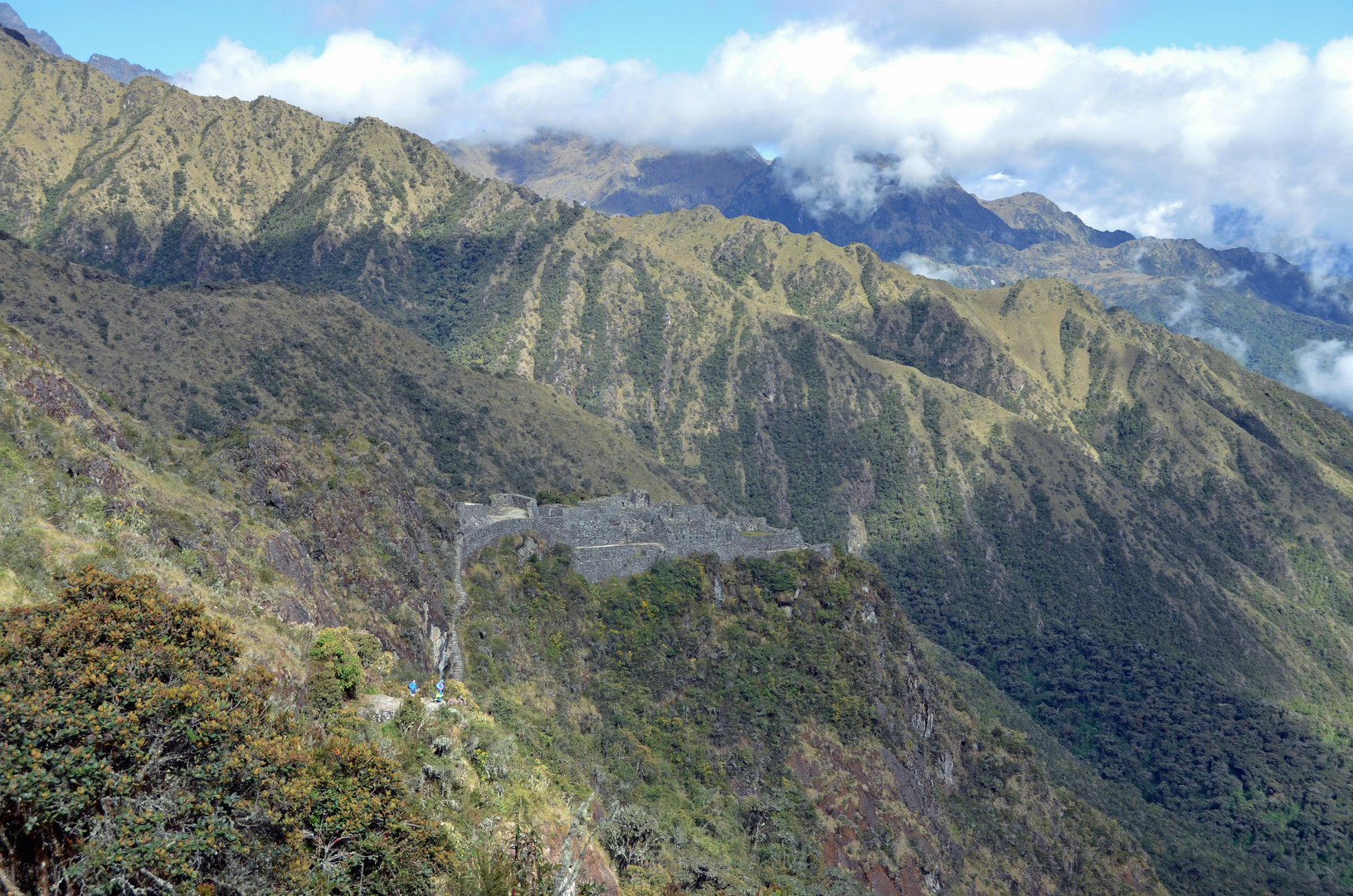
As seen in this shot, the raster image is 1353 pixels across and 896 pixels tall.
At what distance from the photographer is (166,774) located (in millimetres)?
20438

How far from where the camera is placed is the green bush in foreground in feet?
60.3

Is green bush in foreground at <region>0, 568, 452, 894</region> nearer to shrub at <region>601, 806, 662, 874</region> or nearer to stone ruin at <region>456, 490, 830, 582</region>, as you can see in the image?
shrub at <region>601, 806, 662, 874</region>

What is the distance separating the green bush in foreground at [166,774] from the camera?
18375 mm

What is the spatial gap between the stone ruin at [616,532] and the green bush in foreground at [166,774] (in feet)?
129

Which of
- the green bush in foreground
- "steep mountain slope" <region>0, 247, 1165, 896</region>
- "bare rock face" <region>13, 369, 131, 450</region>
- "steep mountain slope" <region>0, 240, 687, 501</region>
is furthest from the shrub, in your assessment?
"steep mountain slope" <region>0, 240, 687, 501</region>

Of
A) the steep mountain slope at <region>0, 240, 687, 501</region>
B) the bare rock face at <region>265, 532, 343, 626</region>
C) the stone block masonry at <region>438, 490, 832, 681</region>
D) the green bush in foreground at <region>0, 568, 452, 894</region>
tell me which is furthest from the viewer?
the steep mountain slope at <region>0, 240, 687, 501</region>

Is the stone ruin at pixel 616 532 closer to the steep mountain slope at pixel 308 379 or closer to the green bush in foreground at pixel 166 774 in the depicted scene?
the steep mountain slope at pixel 308 379

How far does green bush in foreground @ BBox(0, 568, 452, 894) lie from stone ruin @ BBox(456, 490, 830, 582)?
39235 millimetres

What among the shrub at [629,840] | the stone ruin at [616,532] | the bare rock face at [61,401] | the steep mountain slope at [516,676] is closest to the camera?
the steep mountain slope at [516,676]

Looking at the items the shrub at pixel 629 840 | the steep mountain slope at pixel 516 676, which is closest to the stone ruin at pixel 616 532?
the steep mountain slope at pixel 516 676

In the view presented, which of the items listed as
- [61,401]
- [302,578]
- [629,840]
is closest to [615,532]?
[302,578]

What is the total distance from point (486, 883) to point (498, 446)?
128651mm

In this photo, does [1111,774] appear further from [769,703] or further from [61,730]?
[61,730]

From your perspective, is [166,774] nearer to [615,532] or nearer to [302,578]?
[302,578]
